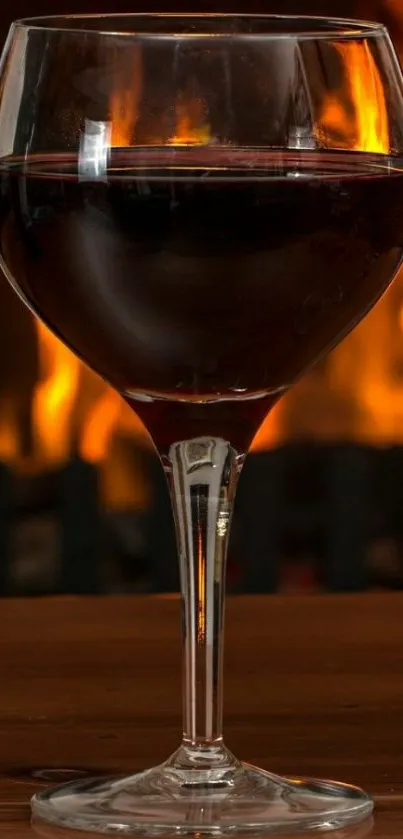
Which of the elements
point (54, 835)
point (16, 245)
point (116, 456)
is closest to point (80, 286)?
point (16, 245)

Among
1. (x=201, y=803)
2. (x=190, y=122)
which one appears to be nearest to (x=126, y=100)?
(x=190, y=122)

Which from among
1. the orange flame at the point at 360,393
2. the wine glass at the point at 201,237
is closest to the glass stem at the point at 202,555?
the wine glass at the point at 201,237

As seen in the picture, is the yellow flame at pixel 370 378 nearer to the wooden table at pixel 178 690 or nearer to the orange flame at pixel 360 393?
the orange flame at pixel 360 393

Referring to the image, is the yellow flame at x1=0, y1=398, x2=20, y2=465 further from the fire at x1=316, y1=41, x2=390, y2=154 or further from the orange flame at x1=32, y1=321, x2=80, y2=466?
the fire at x1=316, y1=41, x2=390, y2=154

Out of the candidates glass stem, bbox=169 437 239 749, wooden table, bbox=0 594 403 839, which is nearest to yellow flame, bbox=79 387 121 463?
wooden table, bbox=0 594 403 839

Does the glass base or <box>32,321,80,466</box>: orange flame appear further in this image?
<box>32,321,80,466</box>: orange flame

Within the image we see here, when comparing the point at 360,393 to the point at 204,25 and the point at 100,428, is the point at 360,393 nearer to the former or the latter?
the point at 100,428
